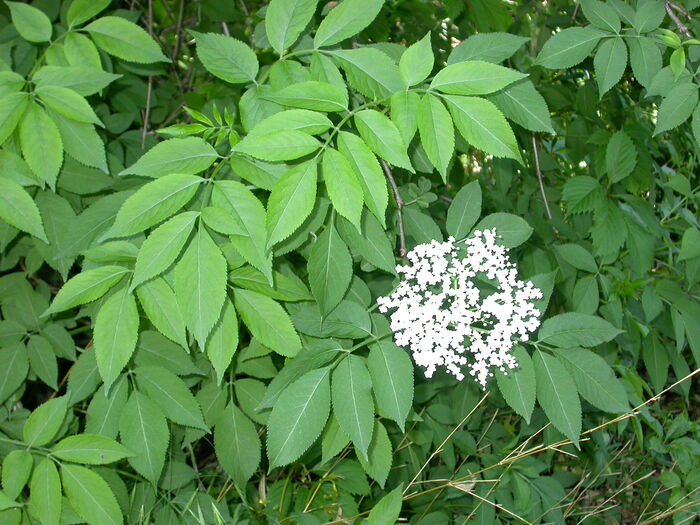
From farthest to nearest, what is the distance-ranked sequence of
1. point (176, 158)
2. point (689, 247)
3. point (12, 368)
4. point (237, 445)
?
point (689, 247)
point (12, 368)
point (237, 445)
point (176, 158)

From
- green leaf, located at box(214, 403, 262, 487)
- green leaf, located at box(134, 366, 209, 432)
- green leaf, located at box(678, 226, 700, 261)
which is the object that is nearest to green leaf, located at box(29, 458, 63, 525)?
green leaf, located at box(134, 366, 209, 432)

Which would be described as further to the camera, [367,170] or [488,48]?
[488,48]

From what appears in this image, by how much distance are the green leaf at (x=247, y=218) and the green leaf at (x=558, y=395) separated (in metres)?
0.63

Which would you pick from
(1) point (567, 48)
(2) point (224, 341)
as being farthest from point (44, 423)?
(1) point (567, 48)

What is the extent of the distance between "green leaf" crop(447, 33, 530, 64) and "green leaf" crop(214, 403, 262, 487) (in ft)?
3.33

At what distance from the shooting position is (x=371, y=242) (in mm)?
1361

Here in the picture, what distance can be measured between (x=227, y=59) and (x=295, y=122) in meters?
0.34

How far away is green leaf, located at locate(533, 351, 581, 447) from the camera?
4.47 ft

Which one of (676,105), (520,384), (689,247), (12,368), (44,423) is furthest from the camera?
(689,247)

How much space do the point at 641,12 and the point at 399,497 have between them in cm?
124

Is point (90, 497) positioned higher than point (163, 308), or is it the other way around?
point (163, 308)

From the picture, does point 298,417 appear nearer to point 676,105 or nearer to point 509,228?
point 509,228

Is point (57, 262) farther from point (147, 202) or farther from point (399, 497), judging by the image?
point (399, 497)

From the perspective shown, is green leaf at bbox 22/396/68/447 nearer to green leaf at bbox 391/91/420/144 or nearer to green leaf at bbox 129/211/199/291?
green leaf at bbox 129/211/199/291
